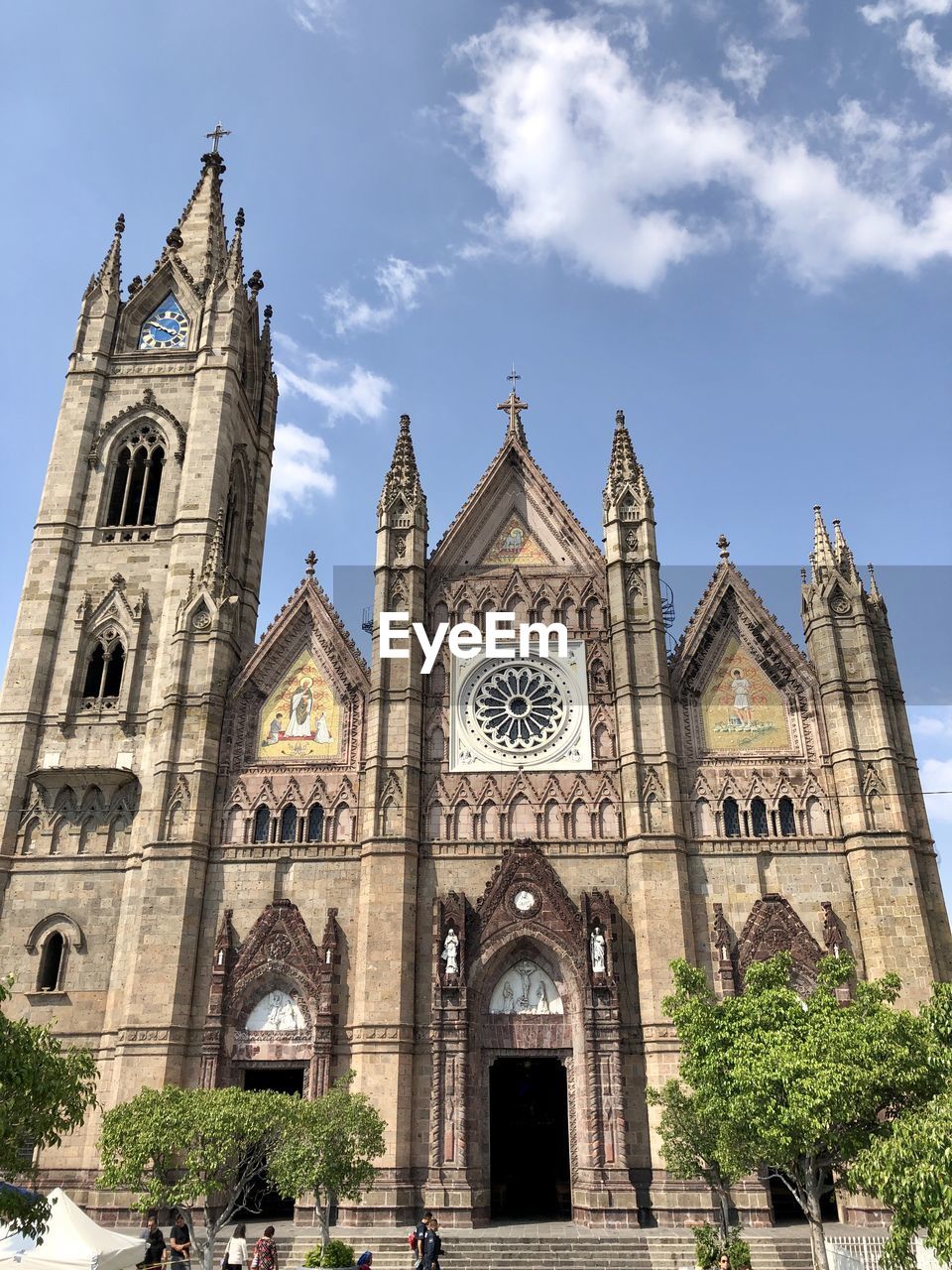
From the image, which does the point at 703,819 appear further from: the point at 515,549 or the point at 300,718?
the point at 300,718

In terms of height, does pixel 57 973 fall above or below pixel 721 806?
below

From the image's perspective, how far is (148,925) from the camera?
3028 centimetres

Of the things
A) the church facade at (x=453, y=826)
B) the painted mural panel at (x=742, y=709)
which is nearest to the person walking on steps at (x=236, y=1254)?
the church facade at (x=453, y=826)

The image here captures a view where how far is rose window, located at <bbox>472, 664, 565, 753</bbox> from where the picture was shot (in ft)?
110

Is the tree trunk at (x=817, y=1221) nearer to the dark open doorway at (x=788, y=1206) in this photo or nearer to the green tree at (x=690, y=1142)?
the green tree at (x=690, y=1142)

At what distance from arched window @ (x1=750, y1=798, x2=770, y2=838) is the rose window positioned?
21.6 feet

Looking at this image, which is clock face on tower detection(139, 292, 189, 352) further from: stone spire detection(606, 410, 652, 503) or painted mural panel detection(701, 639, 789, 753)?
painted mural panel detection(701, 639, 789, 753)

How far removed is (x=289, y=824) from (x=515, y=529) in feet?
43.6

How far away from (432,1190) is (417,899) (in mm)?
7682

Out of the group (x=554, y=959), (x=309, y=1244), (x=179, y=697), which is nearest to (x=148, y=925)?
(x=179, y=697)

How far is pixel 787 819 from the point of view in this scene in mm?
31750

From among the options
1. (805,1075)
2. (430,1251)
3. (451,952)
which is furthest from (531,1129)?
(805,1075)

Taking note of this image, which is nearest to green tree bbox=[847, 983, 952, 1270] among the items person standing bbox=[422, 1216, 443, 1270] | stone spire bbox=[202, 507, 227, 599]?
person standing bbox=[422, 1216, 443, 1270]

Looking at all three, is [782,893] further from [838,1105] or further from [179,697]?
[179,697]
